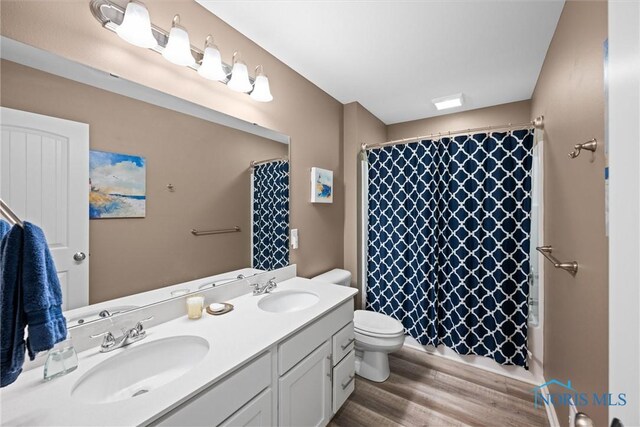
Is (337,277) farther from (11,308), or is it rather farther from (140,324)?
(11,308)

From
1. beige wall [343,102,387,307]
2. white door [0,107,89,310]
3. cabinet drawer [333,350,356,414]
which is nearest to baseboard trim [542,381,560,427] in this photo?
cabinet drawer [333,350,356,414]

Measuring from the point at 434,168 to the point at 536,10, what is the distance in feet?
3.77

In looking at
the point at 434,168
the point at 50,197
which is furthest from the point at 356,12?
the point at 50,197

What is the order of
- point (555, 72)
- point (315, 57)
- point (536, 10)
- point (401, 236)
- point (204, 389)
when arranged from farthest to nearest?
1. point (401, 236)
2. point (315, 57)
3. point (555, 72)
4. point (536, 10)
5. point (204, 389)

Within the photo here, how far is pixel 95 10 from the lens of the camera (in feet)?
3.39

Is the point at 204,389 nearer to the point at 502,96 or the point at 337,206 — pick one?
the point at 337,206

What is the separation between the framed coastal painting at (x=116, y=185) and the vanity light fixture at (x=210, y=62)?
1.84 ft

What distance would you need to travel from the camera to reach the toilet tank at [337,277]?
2.25m

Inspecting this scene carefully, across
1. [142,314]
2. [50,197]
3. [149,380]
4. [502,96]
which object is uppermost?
[502,96]

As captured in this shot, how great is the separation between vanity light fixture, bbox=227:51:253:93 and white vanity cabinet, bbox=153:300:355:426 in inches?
54.3

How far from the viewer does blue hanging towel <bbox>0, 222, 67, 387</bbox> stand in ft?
2.08

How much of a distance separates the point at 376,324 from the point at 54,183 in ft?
6.91

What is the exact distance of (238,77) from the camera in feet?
4.92

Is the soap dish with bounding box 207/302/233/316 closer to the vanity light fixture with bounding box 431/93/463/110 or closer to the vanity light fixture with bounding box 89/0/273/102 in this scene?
the vanity light fixture with bounding box 89/0/273/102
